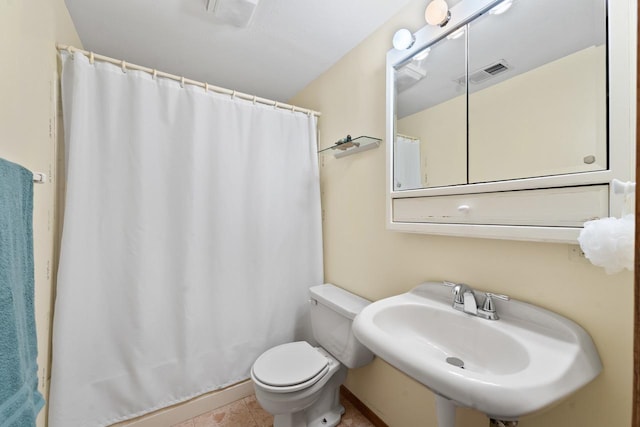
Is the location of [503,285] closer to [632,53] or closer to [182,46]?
[632,53]

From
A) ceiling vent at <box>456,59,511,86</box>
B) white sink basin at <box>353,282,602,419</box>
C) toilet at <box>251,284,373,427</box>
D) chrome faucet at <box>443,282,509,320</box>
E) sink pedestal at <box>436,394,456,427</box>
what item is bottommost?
toilet at <box>251,284,373,427</box>

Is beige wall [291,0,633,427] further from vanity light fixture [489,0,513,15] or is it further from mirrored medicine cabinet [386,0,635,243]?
vanity light fixture [489,0,513,15]

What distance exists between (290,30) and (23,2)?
1019 mm

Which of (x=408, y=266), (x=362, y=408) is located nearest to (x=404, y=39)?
(x=408, y=266)

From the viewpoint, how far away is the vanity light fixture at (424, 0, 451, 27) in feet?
3.11

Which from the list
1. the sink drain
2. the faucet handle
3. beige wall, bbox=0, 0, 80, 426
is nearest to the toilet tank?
the sink drain

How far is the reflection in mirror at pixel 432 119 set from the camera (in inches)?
38.7

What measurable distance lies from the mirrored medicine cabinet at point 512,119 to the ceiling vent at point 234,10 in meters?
0.71

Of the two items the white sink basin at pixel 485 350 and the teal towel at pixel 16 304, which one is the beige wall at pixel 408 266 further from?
the teal towel at pixel 16 304

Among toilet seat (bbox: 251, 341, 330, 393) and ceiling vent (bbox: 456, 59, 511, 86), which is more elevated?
ceiling vent (bbox: 456, 59, 511, 86)

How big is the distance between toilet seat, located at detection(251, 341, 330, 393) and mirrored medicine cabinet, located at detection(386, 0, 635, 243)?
846 mm

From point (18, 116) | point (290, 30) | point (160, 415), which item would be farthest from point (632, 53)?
point (160, 415)

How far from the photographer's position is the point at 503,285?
0.87 m

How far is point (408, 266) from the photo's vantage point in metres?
1.19
